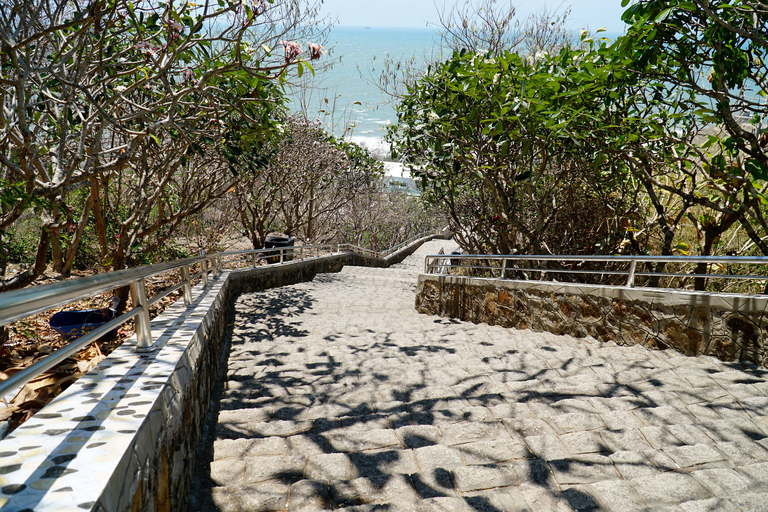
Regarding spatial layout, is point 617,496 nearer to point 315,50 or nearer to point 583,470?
point 583,470

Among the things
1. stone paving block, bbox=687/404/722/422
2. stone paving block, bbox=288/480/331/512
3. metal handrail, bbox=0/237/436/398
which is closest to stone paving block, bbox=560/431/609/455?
stone paving block, bbox=687/404/722/422

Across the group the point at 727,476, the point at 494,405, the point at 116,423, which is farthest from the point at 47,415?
the point at 727,476

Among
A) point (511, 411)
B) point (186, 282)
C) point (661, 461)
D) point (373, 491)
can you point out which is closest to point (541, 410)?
point (511, 411)

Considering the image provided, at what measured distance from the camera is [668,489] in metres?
2.46

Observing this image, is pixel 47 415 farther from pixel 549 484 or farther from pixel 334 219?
pixel 334 219

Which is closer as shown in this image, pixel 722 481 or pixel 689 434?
pixel 722 481

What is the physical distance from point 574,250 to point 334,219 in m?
19.0

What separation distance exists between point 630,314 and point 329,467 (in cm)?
481

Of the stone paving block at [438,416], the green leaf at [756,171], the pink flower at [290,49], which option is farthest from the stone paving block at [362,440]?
the green leaf at [756,171]

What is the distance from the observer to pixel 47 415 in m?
2.05

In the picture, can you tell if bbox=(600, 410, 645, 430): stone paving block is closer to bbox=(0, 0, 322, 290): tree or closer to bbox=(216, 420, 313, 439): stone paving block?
bbox=(216, 420, 313, 439): stone paving block

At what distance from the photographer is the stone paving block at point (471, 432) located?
339cm

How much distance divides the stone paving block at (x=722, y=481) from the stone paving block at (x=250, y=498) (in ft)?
8.06

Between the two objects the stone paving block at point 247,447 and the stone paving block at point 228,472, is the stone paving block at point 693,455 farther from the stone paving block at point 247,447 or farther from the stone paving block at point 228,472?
the stone paving block at point 228,472
